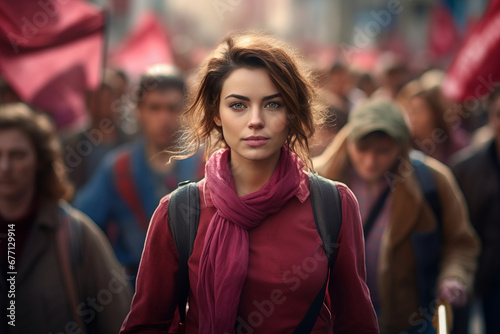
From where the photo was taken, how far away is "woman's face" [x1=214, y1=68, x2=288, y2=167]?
103 inches

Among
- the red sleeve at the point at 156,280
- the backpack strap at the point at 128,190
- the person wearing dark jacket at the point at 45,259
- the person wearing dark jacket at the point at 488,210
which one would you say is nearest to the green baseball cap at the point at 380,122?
the person wearing dark jacket at the point at 488,210

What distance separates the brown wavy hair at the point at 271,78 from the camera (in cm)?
264

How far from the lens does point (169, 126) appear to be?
227 inches

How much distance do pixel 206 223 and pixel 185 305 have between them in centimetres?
33

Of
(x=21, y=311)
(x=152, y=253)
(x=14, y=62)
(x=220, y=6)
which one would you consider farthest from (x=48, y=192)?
(x=220, y=6)

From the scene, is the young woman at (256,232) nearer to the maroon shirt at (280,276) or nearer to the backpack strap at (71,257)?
the maroon shirt at (280,276)

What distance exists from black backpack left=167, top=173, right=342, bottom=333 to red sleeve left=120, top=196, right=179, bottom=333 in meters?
0.03

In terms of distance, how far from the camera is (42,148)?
157 inches

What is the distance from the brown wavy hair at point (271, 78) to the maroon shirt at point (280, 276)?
0.79 ft

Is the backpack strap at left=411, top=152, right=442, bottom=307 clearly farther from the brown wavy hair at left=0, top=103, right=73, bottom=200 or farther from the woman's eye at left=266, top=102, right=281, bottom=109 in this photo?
the brown wavy hair at left=0, top=103, right=73, bottom=200

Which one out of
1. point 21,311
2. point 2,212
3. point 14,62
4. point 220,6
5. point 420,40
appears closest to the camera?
point 21,311

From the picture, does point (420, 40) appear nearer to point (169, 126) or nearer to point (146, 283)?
point (169, 126)

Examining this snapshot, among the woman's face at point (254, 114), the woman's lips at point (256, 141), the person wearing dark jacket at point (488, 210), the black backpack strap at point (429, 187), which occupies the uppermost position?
the woman's face at point (254, 114)

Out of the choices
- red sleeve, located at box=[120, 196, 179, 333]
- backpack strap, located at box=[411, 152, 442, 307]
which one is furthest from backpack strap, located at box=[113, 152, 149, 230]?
red sleeve, located at box=[120, 196, 179, 333]
